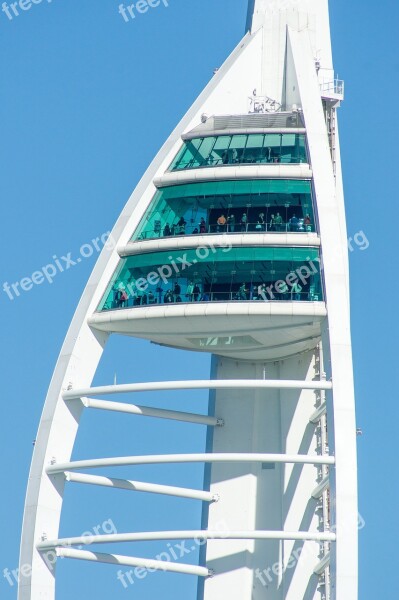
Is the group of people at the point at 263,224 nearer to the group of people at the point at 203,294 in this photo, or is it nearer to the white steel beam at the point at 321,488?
the group of people at the point at 203,294

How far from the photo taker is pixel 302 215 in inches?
3039

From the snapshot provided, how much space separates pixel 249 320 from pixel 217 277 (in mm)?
2854

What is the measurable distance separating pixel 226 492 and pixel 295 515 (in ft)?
11.1

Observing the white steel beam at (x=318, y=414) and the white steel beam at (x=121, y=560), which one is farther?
the white steel beam at (x=318, y=414)

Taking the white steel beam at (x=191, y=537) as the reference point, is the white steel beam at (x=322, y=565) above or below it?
above

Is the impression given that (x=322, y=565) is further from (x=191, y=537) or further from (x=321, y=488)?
(x=191, y=537)

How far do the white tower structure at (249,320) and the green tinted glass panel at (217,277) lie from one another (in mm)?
62

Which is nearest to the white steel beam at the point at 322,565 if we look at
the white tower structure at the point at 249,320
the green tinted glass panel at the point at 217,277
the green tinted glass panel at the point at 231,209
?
the white tower structure at the point at 249,320

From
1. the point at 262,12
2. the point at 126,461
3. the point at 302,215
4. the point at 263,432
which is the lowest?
the point at 126,461

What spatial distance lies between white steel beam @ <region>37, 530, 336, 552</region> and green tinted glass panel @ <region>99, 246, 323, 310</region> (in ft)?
33.4

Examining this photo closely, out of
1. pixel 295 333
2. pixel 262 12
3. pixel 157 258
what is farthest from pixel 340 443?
pixel 262 12

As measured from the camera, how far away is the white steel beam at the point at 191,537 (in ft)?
230

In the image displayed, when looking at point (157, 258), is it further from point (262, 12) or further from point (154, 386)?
point (262, 12)

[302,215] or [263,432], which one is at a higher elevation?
[302,215]
